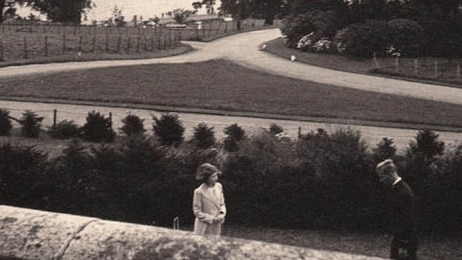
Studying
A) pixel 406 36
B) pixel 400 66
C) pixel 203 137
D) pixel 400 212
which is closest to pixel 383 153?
pixel 400 212

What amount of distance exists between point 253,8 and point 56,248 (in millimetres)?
57181

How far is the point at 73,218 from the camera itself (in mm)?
2820

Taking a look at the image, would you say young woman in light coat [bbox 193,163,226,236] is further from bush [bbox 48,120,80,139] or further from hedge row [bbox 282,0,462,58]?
hedge row [bbox 282,0,462,58]

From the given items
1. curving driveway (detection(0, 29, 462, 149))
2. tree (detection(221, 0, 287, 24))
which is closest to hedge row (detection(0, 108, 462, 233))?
curving driveway (detection(0, 29, 462, 149))

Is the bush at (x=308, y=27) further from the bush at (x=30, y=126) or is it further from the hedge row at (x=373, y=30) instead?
the bush at (x=30, y=126)

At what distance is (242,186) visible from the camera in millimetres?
12539

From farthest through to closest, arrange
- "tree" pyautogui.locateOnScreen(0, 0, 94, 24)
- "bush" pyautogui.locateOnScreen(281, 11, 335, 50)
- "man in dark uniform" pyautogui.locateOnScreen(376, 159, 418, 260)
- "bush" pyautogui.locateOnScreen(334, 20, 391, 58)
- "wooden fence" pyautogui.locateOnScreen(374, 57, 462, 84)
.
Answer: "tree" pyautogui.locateOnScreen(0, 0, 94, 24), "bush" pyautogui.locateOnScreen(281, 11, 335, 50), "bush" pyautogui.locateOnScreen(334, 20, 391, 58), "wooden fence" pyautogui.locateOnScreen(374, 57, 462, 84), "man in dark uniform" pyautogui.locateOnScreen(376, 159, 418, 260)

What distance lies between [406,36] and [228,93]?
15.5 meters

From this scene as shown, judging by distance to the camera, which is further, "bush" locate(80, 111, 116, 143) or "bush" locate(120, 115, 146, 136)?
"bush" locate(80, 111, 116, 143)

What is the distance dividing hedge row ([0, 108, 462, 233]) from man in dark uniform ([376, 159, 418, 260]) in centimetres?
345

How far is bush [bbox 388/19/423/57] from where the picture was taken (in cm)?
3822

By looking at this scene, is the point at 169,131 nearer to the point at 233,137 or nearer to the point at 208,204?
the point at 233,137

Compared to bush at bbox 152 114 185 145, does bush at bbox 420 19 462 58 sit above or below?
above

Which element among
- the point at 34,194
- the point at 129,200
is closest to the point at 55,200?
the point at 34,194
